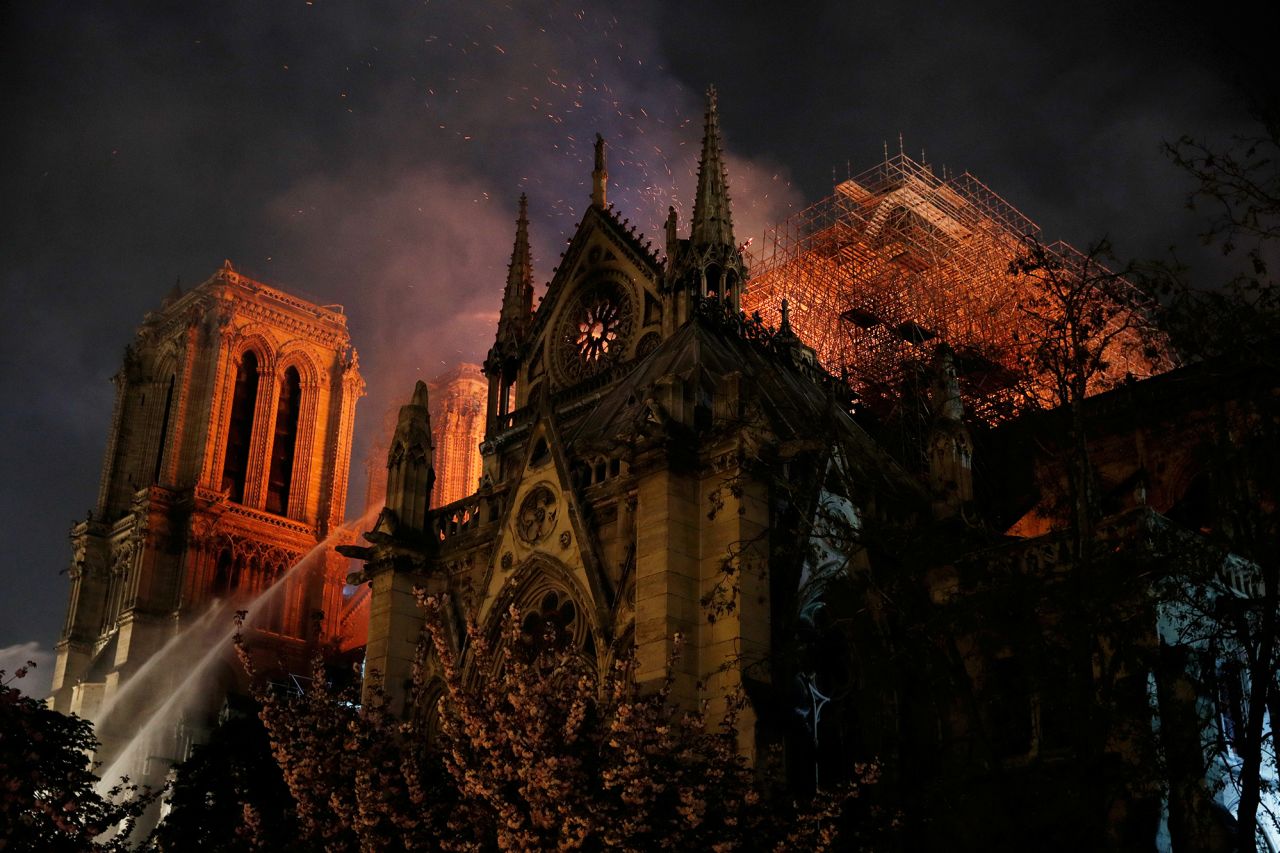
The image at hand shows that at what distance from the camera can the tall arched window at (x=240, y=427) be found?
81438mm

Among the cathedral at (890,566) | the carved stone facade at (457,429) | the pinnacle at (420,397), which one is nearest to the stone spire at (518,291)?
the cathedral at (890,566)

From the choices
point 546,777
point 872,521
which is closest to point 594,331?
point 872,521

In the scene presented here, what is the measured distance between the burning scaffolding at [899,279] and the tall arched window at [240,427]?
37.6 m

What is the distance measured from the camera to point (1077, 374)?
57.7 ft

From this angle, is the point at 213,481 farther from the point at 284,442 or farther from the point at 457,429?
the point at 457,429

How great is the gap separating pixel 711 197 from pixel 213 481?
44529mm

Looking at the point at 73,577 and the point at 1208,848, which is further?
the point at 73,577

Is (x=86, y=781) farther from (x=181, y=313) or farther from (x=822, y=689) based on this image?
(x=181, y=313)

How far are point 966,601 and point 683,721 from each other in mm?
4586

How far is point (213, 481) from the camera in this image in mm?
78562

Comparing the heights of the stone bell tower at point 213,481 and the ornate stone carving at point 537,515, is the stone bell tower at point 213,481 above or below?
above

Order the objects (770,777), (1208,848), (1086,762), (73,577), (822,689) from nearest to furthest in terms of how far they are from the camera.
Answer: (1086,762) < (1208,848) < (770,777) < (822,689) < (73,577)

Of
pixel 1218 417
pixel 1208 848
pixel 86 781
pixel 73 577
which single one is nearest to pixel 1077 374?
pixel 1218 417

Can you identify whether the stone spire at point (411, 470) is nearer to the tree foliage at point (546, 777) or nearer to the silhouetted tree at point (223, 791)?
the silhouetted tree at point (223, 791)
